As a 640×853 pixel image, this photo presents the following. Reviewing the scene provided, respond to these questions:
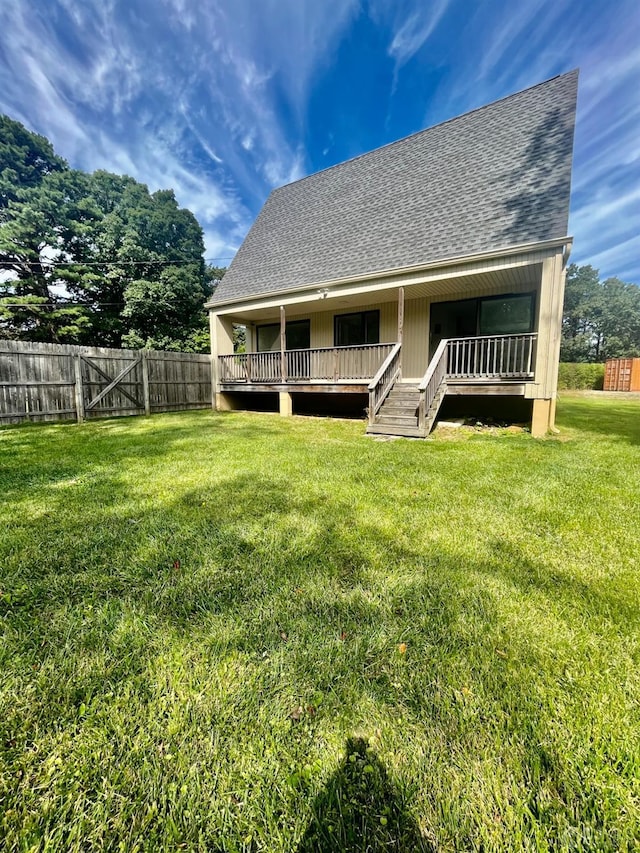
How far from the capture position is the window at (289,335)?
41.5 feet

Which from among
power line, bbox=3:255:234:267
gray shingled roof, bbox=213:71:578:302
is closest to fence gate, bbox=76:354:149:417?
gray shingled roof, bbox=213:71:578:302

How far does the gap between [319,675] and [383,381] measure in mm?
7475

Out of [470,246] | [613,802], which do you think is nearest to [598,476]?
[613,802]

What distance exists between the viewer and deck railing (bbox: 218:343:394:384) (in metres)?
9.59

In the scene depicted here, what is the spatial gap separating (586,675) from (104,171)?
95.6ft

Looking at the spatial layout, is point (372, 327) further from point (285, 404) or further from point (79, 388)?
point (79, 388)

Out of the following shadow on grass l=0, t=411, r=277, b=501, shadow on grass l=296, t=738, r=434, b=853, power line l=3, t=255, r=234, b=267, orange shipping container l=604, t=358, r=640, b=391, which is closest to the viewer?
shadow on grass l=296, t=738, r=434, b=853

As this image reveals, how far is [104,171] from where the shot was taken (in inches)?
828

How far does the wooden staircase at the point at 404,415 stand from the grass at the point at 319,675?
3.69 m

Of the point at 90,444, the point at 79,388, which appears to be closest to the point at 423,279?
the point at 90,444

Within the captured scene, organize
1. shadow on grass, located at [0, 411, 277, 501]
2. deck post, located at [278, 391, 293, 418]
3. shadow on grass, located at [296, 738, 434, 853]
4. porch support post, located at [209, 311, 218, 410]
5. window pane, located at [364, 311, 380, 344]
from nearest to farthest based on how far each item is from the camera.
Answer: shadow on grass, located at [296, 738, 434, 853], shadow on grass, located at [0, 411, 277, 501], deck post, located at [278, 391, 293, 418], window pane, located at [364, 311, 380, 344], porch support post, located at [209, 311, 218, 410]

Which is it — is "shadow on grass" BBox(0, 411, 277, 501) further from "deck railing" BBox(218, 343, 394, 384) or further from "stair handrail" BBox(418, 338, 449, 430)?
"stair handrail" BBox(418, 338, 449, 430)

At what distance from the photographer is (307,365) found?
10.4 m

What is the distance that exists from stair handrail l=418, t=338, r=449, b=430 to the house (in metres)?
0.04
